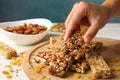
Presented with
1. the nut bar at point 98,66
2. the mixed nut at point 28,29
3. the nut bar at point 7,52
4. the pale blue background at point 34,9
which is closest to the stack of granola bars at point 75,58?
the nut bar at point 98,66

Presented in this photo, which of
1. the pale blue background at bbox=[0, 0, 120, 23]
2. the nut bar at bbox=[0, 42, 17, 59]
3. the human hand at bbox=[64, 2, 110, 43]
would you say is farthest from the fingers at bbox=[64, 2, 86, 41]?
the pale blue background at bbox=[0, 0, 120, 23]

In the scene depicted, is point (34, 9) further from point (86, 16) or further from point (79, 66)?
point (79, 66)

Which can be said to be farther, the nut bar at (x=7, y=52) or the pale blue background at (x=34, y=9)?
the pale blue background at (x=34, y=9)

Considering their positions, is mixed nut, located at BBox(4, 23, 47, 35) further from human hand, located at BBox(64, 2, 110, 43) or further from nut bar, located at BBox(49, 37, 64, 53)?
human hand, located at BBox(64, 2, 110, 43)

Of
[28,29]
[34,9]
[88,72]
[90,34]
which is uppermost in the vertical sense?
[34,9]

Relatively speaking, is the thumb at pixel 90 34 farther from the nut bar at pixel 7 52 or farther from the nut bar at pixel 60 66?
the nut bar at pixel 7 52

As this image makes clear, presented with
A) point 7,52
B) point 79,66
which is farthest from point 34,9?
point 79,66
